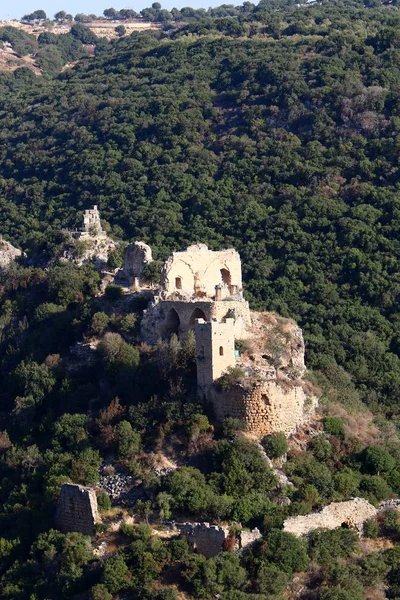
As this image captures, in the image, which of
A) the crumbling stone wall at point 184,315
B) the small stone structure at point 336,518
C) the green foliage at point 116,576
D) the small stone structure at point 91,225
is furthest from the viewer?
the small stone structure at point 91,225

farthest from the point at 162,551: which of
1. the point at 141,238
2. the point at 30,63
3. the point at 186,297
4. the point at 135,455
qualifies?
the point at 30,63

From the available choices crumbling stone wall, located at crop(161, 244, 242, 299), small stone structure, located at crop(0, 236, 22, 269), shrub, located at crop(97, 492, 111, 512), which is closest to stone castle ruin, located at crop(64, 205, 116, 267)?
small stone structure, located at crop(0, 236, 22, 269)

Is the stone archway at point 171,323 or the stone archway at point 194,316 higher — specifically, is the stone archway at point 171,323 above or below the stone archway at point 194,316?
below

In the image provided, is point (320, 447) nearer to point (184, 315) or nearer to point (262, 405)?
point (262, 405)

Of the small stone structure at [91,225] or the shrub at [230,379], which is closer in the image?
the shrub at [230,379]

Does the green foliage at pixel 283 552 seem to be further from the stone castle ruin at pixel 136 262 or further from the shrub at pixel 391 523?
the stone castle ruin at pixel 136 262

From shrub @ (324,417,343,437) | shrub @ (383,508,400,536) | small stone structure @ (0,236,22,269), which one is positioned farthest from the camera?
small stone structure @ (0,236,22,269)

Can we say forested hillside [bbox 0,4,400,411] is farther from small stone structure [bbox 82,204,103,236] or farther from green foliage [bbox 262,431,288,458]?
green foliage [bbox 262,431,288,458]

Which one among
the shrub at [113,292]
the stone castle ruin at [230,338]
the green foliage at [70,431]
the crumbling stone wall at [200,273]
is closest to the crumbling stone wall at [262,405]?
the stone castle ruin at [230,338]

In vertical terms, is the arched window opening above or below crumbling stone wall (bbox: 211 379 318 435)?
above
